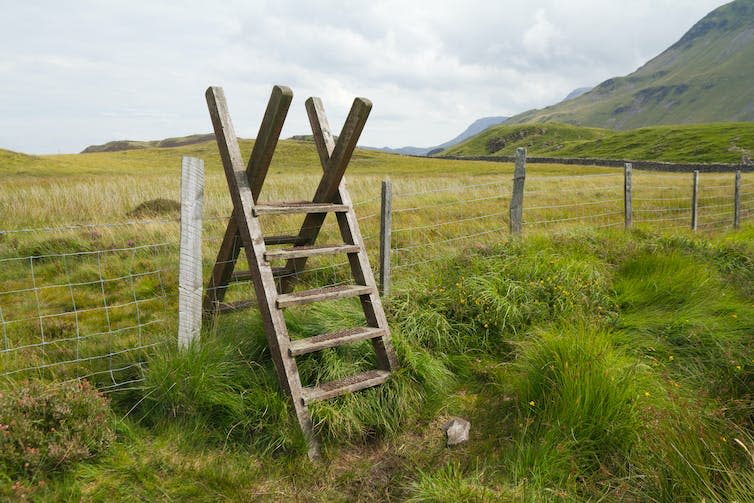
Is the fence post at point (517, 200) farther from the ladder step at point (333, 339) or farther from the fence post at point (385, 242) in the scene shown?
the ladder step at point (333, 339)

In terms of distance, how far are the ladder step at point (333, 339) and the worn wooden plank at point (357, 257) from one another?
134mm

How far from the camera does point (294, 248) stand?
4.71m

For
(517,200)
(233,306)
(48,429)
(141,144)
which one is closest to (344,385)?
(233,306)

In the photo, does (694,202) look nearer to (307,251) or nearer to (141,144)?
(307,251)

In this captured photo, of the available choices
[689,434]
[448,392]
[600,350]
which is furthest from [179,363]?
[689,434]

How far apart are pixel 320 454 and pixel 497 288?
9.53 ft

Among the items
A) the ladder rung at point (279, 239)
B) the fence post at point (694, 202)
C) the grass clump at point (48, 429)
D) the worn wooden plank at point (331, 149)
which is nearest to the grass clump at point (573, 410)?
the worn wooden plank at point (331, 149)

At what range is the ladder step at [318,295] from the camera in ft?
13.7

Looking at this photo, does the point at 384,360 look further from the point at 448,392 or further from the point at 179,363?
the point at 179,363

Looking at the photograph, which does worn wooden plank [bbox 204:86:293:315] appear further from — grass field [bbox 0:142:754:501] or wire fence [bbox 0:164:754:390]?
grass field [bbox 0:142:754:501]

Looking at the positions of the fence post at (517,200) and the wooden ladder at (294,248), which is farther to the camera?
the fence post at (517,200)

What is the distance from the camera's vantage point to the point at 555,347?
13.1 feet

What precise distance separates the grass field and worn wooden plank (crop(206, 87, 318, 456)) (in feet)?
0.43

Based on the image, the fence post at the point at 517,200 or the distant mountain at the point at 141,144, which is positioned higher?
the distant mountain at the point at 141,144
